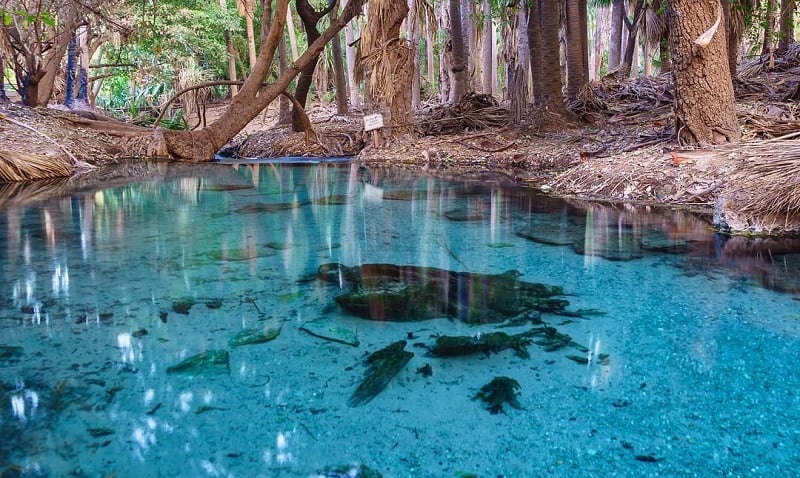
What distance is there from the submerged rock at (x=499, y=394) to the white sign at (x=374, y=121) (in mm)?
10811

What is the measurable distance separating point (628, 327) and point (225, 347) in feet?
6.16

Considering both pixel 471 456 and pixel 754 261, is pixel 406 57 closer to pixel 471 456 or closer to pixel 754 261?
pixel 754 261

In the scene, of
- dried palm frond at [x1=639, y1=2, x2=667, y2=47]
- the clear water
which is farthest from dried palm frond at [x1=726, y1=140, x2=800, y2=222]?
dried palm frond at [x1=639, y1=2, x2=667, y2=47]

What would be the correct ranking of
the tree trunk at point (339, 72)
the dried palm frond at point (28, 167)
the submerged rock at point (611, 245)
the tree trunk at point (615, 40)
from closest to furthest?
the submerged rock at point (611, 245) → the dried palm frond at point (28, 167) → the tree trunk at point (339, 72) → the tree trunk at point (615, 40)

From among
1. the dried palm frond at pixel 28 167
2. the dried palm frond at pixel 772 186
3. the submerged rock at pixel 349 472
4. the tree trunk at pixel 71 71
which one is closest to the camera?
the submerged rock at pixel 349 472

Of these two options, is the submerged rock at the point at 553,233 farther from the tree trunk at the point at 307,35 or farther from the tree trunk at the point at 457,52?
the tree trunk at the point at 457,52

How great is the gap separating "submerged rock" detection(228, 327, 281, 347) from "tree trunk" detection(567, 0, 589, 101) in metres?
11.3

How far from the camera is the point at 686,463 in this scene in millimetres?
1966

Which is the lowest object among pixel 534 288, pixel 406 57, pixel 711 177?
pixel 534 288

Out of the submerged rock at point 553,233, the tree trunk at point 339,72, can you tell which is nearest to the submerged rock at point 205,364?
the submerged rock at point 553,233

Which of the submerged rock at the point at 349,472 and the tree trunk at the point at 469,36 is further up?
the tree trunk at the point at 469,36

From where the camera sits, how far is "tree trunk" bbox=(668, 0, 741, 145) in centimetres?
→ 687

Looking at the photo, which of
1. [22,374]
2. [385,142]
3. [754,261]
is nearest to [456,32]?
[385,142]

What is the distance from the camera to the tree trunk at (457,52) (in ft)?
45.6
